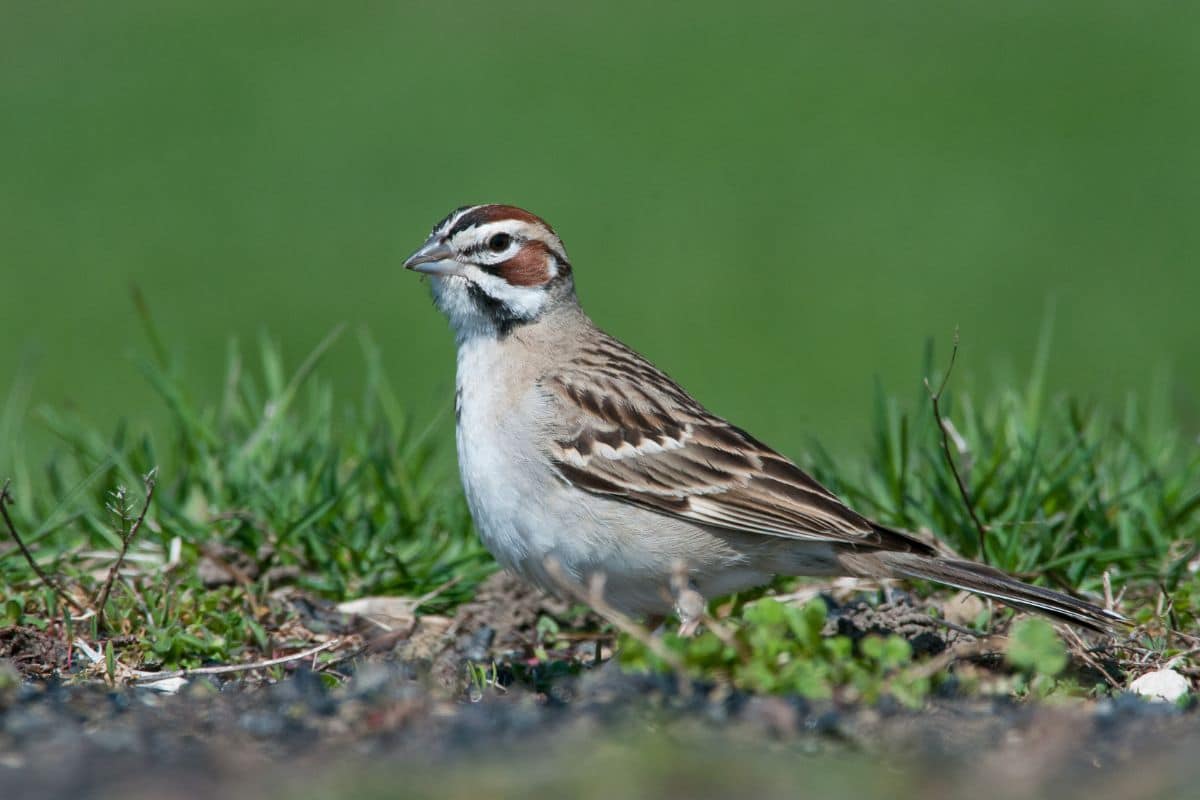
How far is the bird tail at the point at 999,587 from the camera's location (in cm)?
565

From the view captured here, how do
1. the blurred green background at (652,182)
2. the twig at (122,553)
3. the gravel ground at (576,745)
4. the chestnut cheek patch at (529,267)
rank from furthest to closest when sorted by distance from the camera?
the blurred green background at (652,182)
the chestnut cheek patch at (529,267)
the twig at (122,553)
the gravel ground at (576,745)

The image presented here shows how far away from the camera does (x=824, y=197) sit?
16.2m

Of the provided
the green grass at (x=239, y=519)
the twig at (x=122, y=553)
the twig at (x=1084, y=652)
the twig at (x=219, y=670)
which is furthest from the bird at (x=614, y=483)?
the twig at (x=122, y=553)

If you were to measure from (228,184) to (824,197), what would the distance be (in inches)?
235

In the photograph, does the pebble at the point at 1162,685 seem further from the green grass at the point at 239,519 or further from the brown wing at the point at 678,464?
the green grass at the point at 239,519

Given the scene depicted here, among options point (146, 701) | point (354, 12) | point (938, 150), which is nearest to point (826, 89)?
point (938, 150)

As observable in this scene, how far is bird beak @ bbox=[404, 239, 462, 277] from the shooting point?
6.27 m

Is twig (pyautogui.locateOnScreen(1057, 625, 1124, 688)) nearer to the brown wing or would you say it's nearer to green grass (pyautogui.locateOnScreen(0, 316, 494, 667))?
the brown wing

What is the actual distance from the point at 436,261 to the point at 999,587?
2.41 m

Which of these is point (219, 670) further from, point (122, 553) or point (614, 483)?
point (614, 483)

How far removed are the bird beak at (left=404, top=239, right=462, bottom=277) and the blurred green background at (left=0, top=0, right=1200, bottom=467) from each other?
401 cm

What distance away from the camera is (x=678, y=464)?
6.04 meters

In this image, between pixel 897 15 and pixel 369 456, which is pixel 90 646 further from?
pixel 897 15

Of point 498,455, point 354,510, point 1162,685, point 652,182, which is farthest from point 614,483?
point 652,182
